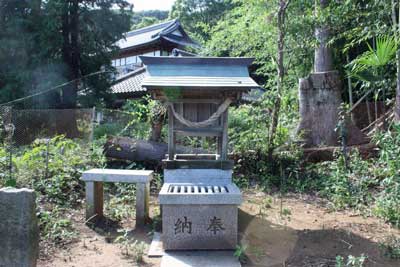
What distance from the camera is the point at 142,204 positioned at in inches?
216

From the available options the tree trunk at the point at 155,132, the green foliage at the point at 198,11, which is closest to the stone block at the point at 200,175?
the tree trunk at the point at 155,132

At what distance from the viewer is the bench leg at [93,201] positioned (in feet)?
18.2

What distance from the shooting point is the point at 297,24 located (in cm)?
832

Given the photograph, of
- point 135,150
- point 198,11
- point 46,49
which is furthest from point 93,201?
point 198,11

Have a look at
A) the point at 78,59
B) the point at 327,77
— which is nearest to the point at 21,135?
the point at 78,59

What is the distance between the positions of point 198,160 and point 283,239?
1.60 m

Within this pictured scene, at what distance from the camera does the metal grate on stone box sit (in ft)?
15.2

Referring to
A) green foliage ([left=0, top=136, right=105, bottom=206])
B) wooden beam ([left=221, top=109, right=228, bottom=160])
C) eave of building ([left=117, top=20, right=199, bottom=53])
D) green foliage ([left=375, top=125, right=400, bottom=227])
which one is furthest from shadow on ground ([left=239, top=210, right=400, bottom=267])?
eave of building ([left=117, top=20, right=199, bottom=53])

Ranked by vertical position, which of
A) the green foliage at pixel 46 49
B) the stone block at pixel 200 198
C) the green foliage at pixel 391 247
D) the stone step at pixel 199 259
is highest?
the green foliage at pixel 46 49

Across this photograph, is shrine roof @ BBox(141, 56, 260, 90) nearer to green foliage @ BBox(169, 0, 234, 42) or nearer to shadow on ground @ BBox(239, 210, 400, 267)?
shadow on ground @ BBox(239, 210, 400, 267)

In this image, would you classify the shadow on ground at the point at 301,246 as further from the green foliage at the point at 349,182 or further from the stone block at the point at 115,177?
the stone block at the point at 115,177

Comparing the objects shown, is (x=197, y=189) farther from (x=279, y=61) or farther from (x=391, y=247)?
(x=279, y=61)

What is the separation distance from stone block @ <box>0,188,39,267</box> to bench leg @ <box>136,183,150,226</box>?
2.62 m

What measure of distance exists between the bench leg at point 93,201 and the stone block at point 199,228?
1.55 metres
